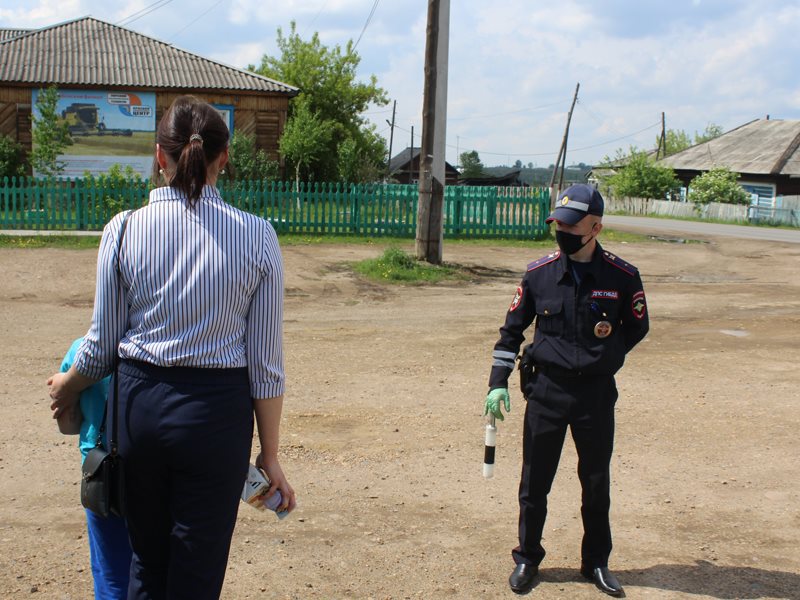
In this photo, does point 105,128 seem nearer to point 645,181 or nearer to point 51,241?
point 51,241

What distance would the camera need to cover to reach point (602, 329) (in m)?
3.85

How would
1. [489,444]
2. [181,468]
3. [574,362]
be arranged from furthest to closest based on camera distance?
[489,444]
[574,362]
[181,468]

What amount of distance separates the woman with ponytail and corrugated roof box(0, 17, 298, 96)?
91.0ft

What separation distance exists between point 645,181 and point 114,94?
111 ft

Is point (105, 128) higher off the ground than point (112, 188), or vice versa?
point (105, 128)

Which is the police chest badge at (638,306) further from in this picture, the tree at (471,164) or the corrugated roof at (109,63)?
the tree at (471,164)

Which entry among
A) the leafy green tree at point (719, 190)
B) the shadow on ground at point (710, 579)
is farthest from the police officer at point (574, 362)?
the leafy green tree at point (719, 190)

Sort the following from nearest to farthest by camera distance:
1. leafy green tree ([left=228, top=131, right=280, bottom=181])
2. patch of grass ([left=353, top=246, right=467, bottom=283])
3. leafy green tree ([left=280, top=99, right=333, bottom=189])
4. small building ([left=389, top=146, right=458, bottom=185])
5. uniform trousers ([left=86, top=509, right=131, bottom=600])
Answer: uniform trousers ([left=86, top=509, right=131, bottom=600])
patch of grass ([left=353, top=246, right=467, bottom=283])
leafy green tree ([left=228, top=131, right=280, bottom=181])
leafy green tree ([left=280, top=99, right=333, bottom=189])
small building ([left=389, top=146, right=458, bottom=185])

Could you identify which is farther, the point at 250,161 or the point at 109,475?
the point at 250,161

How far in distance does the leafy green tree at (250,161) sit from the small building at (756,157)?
30.1 meters

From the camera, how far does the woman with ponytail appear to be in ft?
7.86

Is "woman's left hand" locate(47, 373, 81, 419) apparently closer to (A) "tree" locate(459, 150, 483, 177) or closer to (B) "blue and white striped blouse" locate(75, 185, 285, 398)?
(B) "blue and white striped blouse" locate(75, 185, 285, 398)

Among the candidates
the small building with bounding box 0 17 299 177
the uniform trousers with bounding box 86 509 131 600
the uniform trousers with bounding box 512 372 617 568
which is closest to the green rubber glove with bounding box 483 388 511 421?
the uniform trousers with bounding box 512 372 617 568

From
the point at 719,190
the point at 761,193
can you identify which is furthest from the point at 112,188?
the point at 761,193
